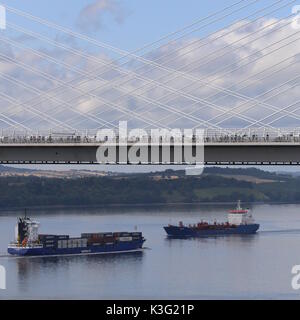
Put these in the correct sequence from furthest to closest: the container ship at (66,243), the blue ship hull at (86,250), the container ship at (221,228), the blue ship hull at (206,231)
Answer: the container ship at (221,228), the blue ship hull at (206,231), the container ship at (66,243), the blue ship hull at (86,250)

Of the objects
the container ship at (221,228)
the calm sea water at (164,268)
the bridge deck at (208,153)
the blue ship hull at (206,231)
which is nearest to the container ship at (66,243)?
the calm sea water at (164,268)

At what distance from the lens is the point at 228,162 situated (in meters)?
40.1

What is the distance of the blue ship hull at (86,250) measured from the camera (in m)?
63.7

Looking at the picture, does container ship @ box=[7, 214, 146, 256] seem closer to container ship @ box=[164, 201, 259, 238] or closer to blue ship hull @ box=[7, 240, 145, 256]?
blue ship hull @ box=[7, 240, 145, 256]

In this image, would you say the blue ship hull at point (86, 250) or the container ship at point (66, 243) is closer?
the blue ship hull at point (86, 250)

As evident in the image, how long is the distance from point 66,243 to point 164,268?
1166 cm

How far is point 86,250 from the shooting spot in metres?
65.6

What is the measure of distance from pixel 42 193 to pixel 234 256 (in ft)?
159

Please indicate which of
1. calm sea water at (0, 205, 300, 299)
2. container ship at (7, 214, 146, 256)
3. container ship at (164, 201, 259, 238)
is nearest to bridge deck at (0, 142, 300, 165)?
calm sea water at (0, 205, 300, 299)

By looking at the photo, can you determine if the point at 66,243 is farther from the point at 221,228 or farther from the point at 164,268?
the point at 221,228

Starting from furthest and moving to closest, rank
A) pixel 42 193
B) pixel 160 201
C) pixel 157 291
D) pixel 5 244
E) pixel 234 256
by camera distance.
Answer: pixel 160 201 → pixel 42 193 → pixel 5 244 → pixel 234 256 → pixel 157 291

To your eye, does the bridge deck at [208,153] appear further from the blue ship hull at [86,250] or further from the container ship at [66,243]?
the container ship at [66,243]
